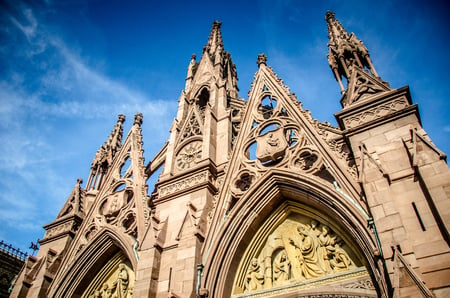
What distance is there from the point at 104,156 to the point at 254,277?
1029cm

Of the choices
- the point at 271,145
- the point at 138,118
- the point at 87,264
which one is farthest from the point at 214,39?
the point at 87,264

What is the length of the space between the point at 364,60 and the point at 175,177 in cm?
678

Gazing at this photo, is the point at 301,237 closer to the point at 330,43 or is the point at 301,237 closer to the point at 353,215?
the point at 353,215

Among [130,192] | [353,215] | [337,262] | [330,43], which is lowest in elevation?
[337,262]

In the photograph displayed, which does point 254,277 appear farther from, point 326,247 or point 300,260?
point 326,247

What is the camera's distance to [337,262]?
8281 mm

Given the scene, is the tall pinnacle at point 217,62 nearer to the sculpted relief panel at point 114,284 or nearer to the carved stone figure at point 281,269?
the sculpted relief panel at point 114,284

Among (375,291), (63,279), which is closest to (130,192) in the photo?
(63,279)

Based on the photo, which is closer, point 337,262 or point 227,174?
point 337,262

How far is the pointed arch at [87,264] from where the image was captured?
466 inches

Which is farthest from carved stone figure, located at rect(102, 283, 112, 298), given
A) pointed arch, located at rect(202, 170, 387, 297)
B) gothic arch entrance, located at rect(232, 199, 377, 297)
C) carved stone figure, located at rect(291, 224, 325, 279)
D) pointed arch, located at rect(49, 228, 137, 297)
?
carved stone figure, located at rect(291, 224, 325, 279)

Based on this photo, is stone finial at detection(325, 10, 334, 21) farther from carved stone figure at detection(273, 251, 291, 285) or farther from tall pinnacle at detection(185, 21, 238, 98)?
carved stone figure at detection(273, 251, 291, 285)

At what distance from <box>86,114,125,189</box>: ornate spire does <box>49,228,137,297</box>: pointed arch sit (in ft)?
12.8

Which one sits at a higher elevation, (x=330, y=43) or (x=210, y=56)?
(x=210, y=56)
